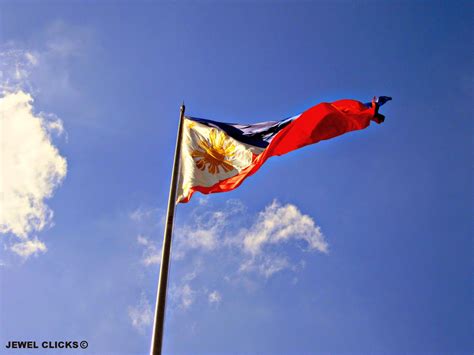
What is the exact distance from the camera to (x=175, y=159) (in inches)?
509

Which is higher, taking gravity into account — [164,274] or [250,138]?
[250,138]

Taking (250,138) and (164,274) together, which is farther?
(250,138)

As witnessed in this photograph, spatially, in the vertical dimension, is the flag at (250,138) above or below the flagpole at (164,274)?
above

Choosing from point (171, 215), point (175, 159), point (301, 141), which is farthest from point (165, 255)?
point (301, 141)

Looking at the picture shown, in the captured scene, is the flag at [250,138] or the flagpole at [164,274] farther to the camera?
the flag at [250,138]

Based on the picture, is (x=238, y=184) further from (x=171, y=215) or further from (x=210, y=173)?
(x=171, y=215)

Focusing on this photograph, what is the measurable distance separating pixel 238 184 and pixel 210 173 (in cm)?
96

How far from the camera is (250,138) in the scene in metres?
15.1

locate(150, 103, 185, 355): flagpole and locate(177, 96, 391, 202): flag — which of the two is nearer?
locate(150, 103, 185, 355): flagpole

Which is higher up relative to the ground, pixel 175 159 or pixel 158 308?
pixel 175 159

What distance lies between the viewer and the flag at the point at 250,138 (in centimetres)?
1402

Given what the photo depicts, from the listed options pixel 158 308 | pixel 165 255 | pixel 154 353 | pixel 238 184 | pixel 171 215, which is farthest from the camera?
pixel 238 184

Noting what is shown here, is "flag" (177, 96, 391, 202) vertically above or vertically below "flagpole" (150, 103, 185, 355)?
above

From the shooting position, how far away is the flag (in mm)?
14016
